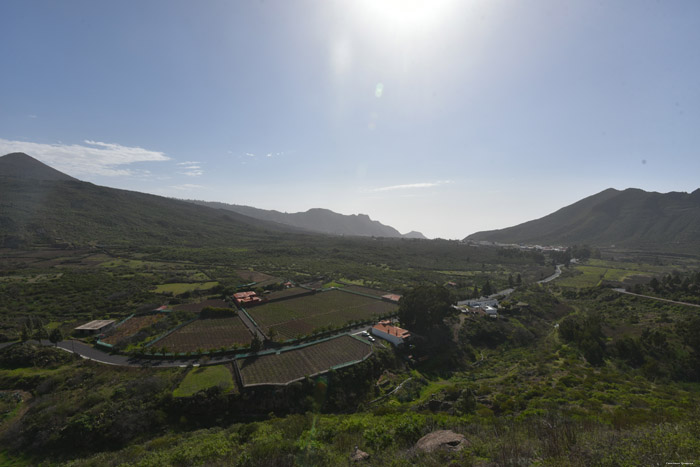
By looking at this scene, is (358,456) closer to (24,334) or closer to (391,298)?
(391,298)

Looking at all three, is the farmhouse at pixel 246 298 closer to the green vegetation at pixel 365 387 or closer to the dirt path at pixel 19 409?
the green vegetation at pixel 365 387

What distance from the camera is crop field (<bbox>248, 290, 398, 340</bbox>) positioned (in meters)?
36.3

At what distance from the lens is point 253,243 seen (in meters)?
133

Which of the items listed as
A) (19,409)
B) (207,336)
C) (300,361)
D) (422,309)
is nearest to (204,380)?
(300,361)

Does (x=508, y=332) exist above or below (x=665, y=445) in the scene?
below

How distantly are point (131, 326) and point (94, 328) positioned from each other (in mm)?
3521

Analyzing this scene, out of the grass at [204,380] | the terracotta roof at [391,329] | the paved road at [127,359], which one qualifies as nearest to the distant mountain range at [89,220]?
the paved road at [127,359]

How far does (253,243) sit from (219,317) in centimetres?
9811

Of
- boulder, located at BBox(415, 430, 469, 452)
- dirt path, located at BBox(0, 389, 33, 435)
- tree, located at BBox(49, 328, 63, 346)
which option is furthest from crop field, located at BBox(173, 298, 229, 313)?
boulder, located at BBox(415, 430, 469, 452)

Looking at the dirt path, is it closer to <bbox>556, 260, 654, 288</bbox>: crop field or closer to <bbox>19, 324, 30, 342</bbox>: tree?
<bbox>19, 324, 30, 342</bbox>: tree

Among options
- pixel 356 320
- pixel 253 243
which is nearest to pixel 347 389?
pixel 356 320

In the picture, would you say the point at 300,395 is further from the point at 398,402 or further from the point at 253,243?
the point at 253,243

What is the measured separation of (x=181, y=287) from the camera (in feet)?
181

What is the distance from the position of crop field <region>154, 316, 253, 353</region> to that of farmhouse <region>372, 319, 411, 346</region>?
51.6 ft
